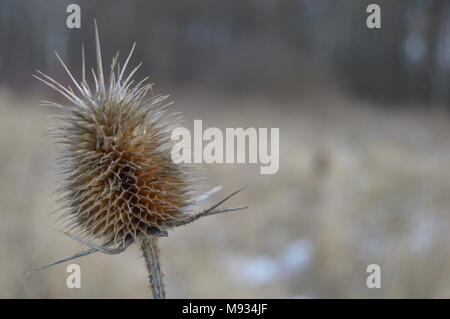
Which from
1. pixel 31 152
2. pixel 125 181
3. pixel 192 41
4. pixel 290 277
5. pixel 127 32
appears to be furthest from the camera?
pixel 192 41

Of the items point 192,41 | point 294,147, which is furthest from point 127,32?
point 294,147

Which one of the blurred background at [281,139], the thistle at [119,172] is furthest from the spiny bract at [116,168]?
the blurred background at [281,139]

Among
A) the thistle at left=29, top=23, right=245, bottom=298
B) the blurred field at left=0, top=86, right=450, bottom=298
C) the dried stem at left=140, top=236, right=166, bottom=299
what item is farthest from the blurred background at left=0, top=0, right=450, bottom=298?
the dried stem at left=140, top=236, right=166, bottom=299

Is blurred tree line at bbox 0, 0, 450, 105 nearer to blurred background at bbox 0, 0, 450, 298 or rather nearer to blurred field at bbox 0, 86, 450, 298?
blurred background at bbox 0, 0, 450, 298

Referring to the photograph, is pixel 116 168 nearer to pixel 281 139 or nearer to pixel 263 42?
pixel 281 139

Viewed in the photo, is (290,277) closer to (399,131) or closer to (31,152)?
(31,152)

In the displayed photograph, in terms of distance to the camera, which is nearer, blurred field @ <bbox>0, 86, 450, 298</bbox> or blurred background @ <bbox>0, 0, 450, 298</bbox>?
blurred field @ <bbox>0, 86, 450, 298</bbox>

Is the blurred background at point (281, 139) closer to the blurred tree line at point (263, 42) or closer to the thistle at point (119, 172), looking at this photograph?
the blurred tree line at point (263, 42)
